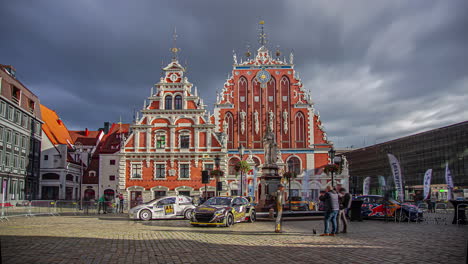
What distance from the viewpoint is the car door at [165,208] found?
76.2ft

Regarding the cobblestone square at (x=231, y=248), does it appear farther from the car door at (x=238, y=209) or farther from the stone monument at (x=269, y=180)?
the stone monument at (x=269, y=180)

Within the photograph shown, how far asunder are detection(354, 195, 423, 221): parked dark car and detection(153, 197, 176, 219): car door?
1100 centimetres

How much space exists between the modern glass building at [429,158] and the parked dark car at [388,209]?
31.4m

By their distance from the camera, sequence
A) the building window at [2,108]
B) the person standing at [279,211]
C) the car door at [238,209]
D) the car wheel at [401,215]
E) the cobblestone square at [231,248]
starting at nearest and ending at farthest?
the cobblestone square at [231,248] < the person standing at [279,211] < the car door at [238,209] < the car wheel at [401,215] < the building window at [2,108]

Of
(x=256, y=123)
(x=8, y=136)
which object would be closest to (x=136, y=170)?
(x=8, y=136)

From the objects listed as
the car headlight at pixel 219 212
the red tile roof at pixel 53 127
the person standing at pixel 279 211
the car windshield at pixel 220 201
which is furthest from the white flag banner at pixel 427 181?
the red tile roof at pixel 53 127

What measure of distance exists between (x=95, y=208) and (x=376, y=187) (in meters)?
71.2

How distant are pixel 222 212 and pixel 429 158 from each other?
208 ft

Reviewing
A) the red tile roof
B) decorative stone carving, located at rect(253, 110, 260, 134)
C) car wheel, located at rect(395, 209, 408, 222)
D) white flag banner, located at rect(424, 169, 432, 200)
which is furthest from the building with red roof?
car wheel, located at rect(395, 209, 408, 222)

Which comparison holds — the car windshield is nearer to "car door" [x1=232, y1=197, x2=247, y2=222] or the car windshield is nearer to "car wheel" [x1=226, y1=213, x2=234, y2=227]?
"car door" [x1=232, y1=197, x2=247, y2=222]

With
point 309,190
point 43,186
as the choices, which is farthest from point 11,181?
point 309,190

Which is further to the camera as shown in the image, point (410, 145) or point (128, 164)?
point (410, 145)

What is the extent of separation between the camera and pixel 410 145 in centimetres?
7569

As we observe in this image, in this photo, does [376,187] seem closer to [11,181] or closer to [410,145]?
[410,145]
